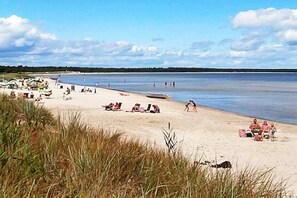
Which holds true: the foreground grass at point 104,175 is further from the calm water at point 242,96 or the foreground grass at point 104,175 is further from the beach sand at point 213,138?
the calm water at point 242,96

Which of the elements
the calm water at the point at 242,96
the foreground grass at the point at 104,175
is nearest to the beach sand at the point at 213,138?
the foreground grass at the point at 104,175

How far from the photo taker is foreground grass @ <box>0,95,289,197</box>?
346 centimetres

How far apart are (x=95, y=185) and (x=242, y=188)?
1.22 meters

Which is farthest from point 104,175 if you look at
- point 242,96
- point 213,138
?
point 242,96

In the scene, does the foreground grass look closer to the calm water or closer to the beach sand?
the beach sand

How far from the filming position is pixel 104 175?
3.89 meters

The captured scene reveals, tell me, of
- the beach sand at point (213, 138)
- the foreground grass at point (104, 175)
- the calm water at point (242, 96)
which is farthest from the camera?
the calm water at point (242, 96)

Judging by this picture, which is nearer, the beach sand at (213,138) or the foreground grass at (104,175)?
the foreground grass at (104,175)

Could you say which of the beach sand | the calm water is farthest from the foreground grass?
the calm water

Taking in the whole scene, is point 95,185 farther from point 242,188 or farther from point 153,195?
point 242,188

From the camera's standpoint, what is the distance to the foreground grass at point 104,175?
346 centimetres

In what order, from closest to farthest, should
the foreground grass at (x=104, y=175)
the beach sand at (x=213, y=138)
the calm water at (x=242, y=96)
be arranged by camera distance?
the foreground grass at (x=104, y=175) → the beach sand at (x=213, y=138) → the calm water at (x=242, y=96)

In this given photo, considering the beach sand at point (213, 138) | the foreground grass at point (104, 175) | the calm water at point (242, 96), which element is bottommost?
the calm water at point (242, 96)

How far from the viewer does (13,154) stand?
3.91 m
